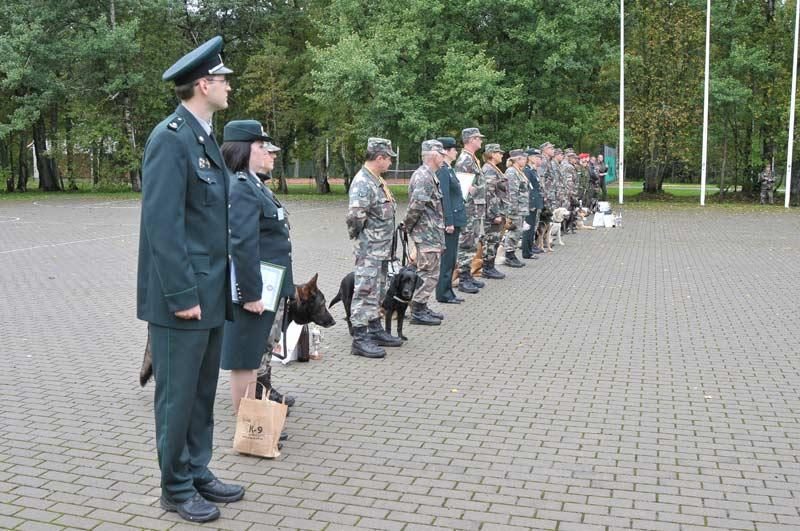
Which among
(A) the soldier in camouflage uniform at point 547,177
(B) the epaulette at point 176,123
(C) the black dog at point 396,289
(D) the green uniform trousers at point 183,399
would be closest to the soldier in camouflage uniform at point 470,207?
(C) the black dog at point 396,289

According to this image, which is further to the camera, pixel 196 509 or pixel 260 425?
pixel 260 425

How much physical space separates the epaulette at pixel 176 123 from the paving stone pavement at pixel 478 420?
2069 mm

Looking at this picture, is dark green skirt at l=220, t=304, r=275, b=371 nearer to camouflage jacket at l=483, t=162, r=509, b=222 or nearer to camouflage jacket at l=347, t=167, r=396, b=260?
camouflage jacket at l=347, t=167, r=396, b=260

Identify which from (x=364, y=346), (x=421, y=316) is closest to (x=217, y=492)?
(x=364, y=346)

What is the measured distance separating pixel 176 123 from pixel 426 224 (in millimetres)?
5819

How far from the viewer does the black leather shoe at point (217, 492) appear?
4.71m

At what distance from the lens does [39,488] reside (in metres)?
4.96

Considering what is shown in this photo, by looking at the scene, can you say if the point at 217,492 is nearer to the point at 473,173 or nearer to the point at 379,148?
the point at 379,148

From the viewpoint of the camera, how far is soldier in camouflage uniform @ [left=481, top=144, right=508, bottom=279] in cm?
1380

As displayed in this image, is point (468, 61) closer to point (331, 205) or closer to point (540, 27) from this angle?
point (540, 27)

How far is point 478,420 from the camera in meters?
6.29

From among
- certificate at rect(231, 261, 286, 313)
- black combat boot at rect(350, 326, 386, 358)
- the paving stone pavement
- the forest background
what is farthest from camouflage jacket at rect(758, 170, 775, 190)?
certificate at rect(231, 261, 286, 313)

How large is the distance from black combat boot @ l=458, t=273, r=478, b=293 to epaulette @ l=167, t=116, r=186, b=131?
8.50m

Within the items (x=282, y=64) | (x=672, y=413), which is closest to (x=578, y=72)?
(x=282, y=64)
